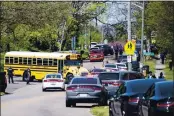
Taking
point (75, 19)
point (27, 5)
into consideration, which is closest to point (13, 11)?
point (27, 5)

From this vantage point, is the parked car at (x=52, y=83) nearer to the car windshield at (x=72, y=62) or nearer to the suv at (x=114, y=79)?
the car windshield at (x=72, y=62)

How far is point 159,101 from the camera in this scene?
597 inches

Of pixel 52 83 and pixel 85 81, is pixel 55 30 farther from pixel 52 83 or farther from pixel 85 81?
pixel 85 81

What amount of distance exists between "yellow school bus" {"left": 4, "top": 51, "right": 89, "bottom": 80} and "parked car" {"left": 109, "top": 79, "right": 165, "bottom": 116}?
33.6 meters

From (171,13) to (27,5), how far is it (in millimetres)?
11731

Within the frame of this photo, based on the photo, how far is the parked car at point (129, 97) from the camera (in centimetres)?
1838

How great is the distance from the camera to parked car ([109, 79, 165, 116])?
1838 cm

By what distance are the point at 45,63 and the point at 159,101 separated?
40.5 m

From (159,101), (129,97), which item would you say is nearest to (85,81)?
(129,97)

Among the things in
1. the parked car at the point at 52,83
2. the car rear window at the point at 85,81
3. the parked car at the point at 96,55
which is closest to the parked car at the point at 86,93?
the car rear window at the point at 85,81

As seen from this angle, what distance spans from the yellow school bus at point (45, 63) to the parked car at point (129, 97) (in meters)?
33.6

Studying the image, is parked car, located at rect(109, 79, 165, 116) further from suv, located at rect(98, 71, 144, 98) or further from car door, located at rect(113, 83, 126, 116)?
suv, located at rect(98, 71, 144, 98)

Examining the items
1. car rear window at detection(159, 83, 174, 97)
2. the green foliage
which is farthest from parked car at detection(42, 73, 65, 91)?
car rear window at detection(159, 83, 174, 97)

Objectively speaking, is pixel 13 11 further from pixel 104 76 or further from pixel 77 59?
pixel 77 59
